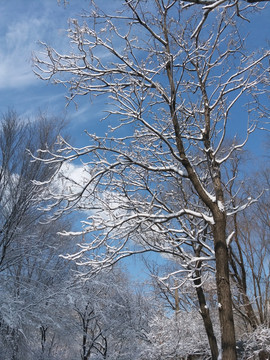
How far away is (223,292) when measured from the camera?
4840 mm

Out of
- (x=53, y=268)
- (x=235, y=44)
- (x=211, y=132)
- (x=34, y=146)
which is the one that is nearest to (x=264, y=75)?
(x=235, y=44)

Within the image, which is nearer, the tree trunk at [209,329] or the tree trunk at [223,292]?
the tree trunk at [223,292]

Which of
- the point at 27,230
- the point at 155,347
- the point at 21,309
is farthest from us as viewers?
the point at 155,347

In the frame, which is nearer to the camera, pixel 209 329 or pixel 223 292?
pixel 223 292

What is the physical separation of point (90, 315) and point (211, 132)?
12177 millimetres

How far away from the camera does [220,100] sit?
21.7 feet

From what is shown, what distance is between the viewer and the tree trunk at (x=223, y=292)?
454 cm

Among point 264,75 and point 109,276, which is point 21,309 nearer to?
point 109,276

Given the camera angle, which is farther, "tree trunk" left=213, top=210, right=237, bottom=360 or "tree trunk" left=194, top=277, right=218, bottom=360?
"tree trunk" left=194, top=277, right=218, bottom=360

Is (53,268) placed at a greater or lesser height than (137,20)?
lesser

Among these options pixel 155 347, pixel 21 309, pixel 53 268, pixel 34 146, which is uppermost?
pixel 34 146

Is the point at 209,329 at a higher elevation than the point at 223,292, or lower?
lower

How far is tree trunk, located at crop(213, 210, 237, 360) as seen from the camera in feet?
14.9

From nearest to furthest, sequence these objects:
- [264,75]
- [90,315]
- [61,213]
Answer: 1. [61,213]
2. [264,75]
3. [90,315]
